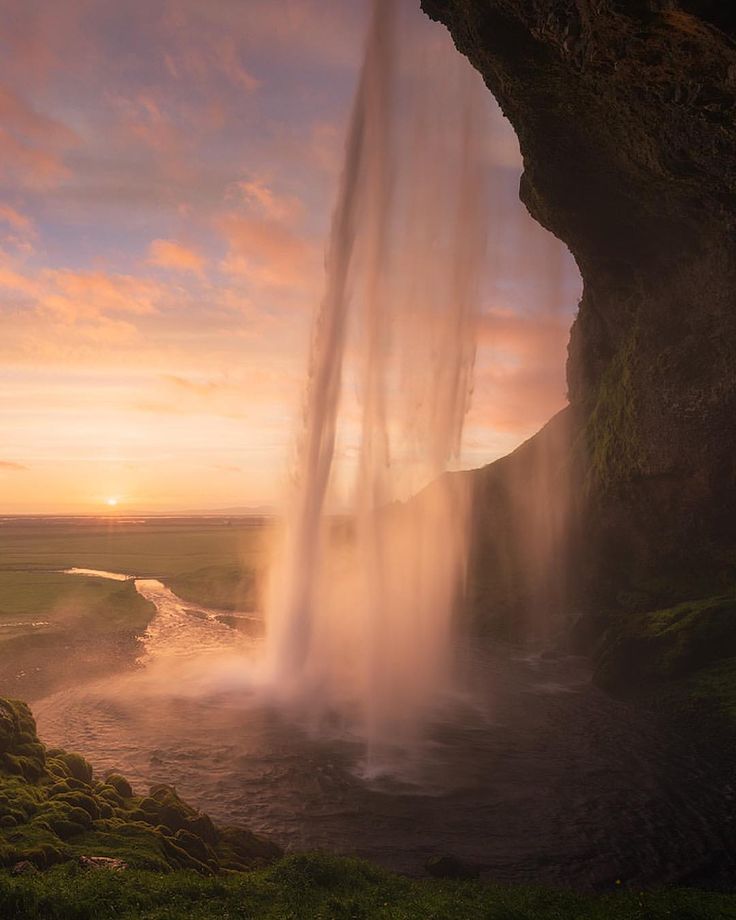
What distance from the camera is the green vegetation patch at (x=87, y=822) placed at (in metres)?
15.6

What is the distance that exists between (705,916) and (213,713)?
24.5m

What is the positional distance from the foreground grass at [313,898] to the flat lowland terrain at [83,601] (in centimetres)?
2567

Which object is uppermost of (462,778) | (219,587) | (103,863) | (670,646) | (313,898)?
(670,646)

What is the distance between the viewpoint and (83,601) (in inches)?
2451

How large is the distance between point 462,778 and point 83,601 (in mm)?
49690

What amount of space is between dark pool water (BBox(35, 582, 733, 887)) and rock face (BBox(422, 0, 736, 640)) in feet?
52.4

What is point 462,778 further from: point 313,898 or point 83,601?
point 83,601

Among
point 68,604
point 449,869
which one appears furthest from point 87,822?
point 68,604

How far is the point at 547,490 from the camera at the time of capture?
2391 inches

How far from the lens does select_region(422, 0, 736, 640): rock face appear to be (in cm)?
2028

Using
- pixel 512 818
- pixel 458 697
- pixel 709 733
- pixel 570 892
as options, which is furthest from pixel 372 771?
pixel 709 733

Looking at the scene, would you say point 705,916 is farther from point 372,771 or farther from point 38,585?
point 38,585

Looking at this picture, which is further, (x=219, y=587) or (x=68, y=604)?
(x=219, y=587)

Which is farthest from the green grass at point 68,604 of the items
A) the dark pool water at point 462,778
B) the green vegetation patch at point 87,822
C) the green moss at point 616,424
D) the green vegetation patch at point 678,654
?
the green moss at point 616,424
